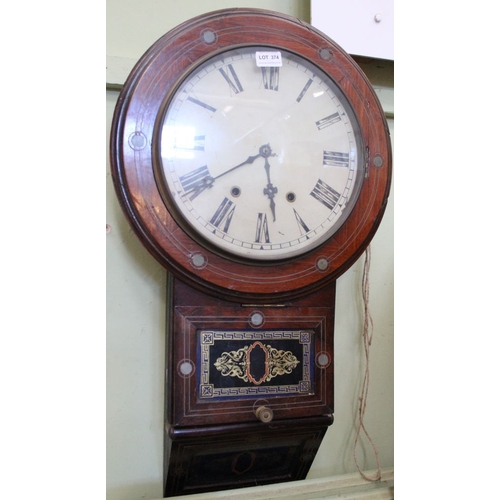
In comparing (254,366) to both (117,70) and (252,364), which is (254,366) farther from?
(117,70)

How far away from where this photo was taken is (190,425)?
1.00m

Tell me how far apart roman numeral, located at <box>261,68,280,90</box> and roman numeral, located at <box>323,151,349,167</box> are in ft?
0.52

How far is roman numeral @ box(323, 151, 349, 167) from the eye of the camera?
106 centimetres

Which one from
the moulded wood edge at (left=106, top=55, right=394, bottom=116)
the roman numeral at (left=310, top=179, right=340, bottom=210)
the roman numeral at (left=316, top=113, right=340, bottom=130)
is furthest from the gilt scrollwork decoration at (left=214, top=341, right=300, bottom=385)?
the moulded wood edge at (left=106, top=55, right=394, bottom=116)

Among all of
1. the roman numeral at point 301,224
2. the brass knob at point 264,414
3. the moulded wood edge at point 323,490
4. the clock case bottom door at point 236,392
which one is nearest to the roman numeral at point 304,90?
the roman numeral at point 301,224

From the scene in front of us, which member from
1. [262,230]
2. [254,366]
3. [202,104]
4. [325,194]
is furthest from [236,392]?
[202,104]

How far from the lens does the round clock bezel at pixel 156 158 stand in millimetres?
968

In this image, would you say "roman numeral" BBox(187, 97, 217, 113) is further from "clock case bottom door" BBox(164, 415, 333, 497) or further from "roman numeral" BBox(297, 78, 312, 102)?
"clock case bottom door" BBox(164, 415, 333, 497)

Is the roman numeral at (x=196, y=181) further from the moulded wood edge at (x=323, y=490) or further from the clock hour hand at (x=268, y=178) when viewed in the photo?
the moulded wood edge at (x=323, y=490)

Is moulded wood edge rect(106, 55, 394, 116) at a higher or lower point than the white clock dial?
higher

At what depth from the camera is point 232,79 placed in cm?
102

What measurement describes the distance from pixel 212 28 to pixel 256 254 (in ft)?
1.39

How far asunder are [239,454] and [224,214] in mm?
474

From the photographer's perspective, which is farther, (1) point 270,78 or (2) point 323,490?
(2) point 323,490
